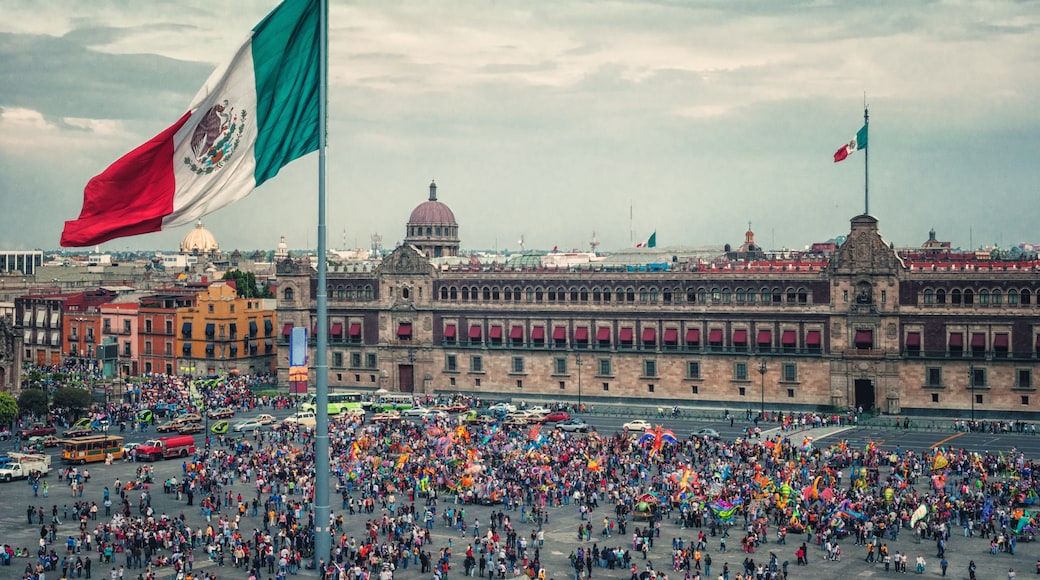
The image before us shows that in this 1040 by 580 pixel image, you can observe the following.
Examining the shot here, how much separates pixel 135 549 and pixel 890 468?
39338 millimetres

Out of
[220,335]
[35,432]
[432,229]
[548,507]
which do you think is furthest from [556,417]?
[432,229]

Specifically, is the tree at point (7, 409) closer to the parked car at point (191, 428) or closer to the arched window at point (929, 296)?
the parked car at point (191, 428)

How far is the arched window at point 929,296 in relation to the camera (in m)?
88.0

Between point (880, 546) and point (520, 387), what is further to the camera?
point (520, 387)

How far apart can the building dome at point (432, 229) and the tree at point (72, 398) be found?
5076cm

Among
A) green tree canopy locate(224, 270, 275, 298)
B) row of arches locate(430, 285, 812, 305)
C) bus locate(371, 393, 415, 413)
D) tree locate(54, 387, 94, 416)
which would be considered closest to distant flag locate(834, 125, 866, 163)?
row of arches locate(430, 285, 812, 305)

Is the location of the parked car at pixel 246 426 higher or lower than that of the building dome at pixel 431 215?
lower

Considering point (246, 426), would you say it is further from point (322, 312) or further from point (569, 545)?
point (322, 312)

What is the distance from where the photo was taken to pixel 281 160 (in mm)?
25109

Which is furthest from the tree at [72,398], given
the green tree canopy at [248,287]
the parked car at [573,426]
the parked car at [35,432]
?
the green tree canopy at [248,287]

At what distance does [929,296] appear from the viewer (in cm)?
8812

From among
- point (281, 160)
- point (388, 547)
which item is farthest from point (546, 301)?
point (281, 160)

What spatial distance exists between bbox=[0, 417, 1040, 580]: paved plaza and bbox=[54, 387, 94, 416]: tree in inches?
827

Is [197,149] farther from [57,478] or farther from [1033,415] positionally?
[1033,415]
